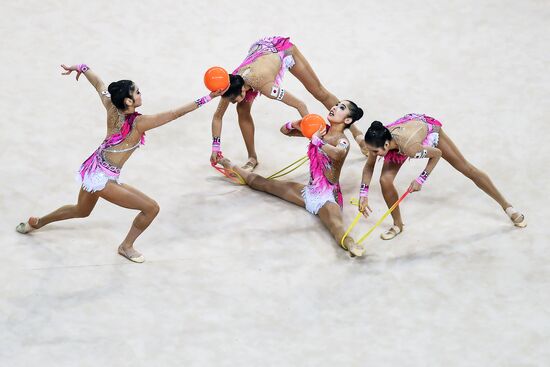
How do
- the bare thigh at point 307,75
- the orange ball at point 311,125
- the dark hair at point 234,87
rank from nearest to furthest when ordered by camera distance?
the orange ball at point 311,125 < the dark hair at point 234,87 < the bare thigh at point 307,75

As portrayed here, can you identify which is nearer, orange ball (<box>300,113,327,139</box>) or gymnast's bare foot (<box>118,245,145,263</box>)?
gymnast's bare foot (<box>118,245,145,263</box>)

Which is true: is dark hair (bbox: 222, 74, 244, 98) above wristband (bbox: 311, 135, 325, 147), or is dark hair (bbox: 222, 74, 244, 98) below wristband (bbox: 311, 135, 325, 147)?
above

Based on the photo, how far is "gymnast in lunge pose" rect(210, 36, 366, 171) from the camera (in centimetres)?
612

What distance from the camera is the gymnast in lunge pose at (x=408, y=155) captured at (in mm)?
5539

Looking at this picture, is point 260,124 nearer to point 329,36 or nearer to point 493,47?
point 329,36

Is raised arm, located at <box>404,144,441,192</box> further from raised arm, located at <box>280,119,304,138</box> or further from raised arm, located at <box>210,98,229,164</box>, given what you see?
raised arm, located at <box>210,98,229,164</box>

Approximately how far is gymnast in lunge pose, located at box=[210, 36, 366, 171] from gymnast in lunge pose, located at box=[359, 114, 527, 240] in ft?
1.51

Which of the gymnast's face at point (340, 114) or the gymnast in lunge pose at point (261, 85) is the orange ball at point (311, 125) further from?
the gymnast in lunge pose at point (261, 85)

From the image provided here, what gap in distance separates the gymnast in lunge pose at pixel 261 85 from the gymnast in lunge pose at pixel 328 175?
0.32m

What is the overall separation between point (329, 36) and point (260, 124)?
1470mm

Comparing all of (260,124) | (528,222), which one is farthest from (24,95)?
(528,222)

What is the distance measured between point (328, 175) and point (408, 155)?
595 millimetres

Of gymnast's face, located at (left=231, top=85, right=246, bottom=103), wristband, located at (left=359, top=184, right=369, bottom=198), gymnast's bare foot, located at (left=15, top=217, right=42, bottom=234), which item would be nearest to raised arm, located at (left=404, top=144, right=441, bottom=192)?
wristband, located at (left=359, top=184, right=369, bottom=198)

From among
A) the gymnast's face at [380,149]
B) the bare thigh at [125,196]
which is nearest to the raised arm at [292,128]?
the gymnast's face at [380,149]
